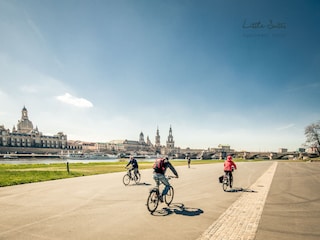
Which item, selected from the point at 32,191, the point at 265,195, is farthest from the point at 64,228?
the point at 265,195

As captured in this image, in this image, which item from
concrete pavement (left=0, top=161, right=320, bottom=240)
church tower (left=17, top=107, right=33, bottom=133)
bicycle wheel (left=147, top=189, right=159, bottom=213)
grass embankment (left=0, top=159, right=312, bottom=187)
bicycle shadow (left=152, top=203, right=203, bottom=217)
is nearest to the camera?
concrete pavement (left=0, top=161, right=320, bottom=240)

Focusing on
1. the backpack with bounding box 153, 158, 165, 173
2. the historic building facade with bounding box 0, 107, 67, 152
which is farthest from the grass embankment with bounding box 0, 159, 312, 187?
the historic building facade with bounding box 0, 107, 67, 152

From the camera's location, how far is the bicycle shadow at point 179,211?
25.6 ft

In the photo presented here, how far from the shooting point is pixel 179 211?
8.16 meters

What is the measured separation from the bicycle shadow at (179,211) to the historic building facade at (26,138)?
17806 centimetres

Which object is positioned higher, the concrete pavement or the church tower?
the church tower

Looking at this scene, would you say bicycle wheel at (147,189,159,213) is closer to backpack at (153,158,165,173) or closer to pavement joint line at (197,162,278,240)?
backpack at (153,158,165,173)

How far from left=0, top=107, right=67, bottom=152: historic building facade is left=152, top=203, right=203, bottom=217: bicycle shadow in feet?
584

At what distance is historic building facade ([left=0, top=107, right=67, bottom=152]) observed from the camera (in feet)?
530

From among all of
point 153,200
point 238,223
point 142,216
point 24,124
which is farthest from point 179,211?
point 24,124

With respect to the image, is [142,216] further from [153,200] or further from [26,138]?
[26,138]

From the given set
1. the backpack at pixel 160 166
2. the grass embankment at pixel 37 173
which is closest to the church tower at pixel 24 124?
the grass embankment at pixel 37 173

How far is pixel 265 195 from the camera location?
446 inches

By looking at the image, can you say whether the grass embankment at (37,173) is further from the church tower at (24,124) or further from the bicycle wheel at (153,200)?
the church tower at (24,124)
